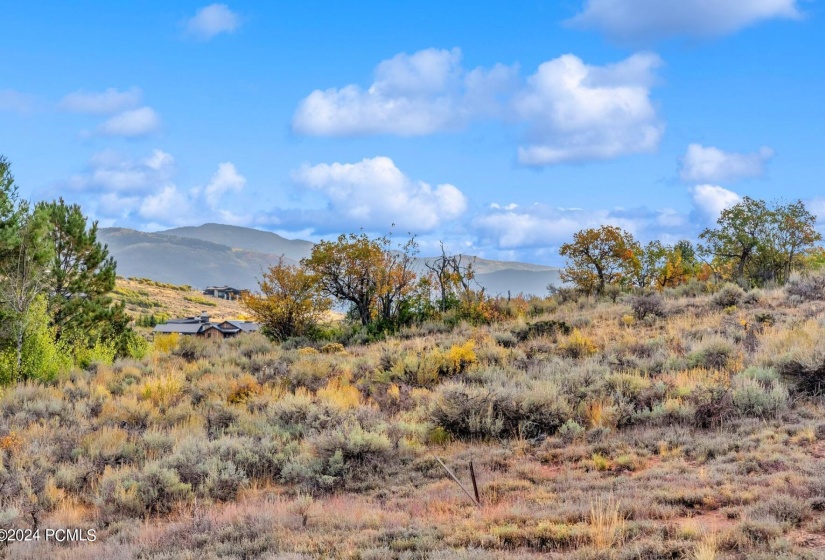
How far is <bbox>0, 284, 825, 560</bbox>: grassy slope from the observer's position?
566cm

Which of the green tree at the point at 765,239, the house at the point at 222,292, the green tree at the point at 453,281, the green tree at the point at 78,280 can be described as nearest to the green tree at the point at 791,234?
the green tree at the point at 765,239

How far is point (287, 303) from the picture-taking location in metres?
28.6

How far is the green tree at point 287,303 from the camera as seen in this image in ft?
94.2

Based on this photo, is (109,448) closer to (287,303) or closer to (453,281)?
(287,303)

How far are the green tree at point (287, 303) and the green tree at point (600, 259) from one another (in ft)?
44.0

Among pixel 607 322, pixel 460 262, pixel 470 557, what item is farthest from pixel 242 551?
pixel 460 262

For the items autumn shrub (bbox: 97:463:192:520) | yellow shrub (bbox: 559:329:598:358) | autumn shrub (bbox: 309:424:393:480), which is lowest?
autumn shrub (bbox: 97:463:192:520)

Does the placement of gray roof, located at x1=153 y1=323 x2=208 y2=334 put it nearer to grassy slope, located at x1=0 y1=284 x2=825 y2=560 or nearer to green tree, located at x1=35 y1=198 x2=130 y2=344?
green tree, located at x1=35 y1=198 x2=130 y2=344

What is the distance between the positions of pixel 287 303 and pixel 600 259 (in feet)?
55.7

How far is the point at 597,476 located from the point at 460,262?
876 inches

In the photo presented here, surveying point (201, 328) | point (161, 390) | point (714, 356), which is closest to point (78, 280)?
point (161, 390)

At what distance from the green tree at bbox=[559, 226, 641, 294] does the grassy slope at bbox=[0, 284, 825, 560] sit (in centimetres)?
1541

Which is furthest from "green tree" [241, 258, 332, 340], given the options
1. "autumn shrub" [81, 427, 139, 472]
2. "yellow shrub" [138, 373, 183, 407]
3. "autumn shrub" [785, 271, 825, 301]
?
"autumn shrub" [785, 271, 825, 301]

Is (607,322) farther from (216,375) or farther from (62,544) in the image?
(62,544)
